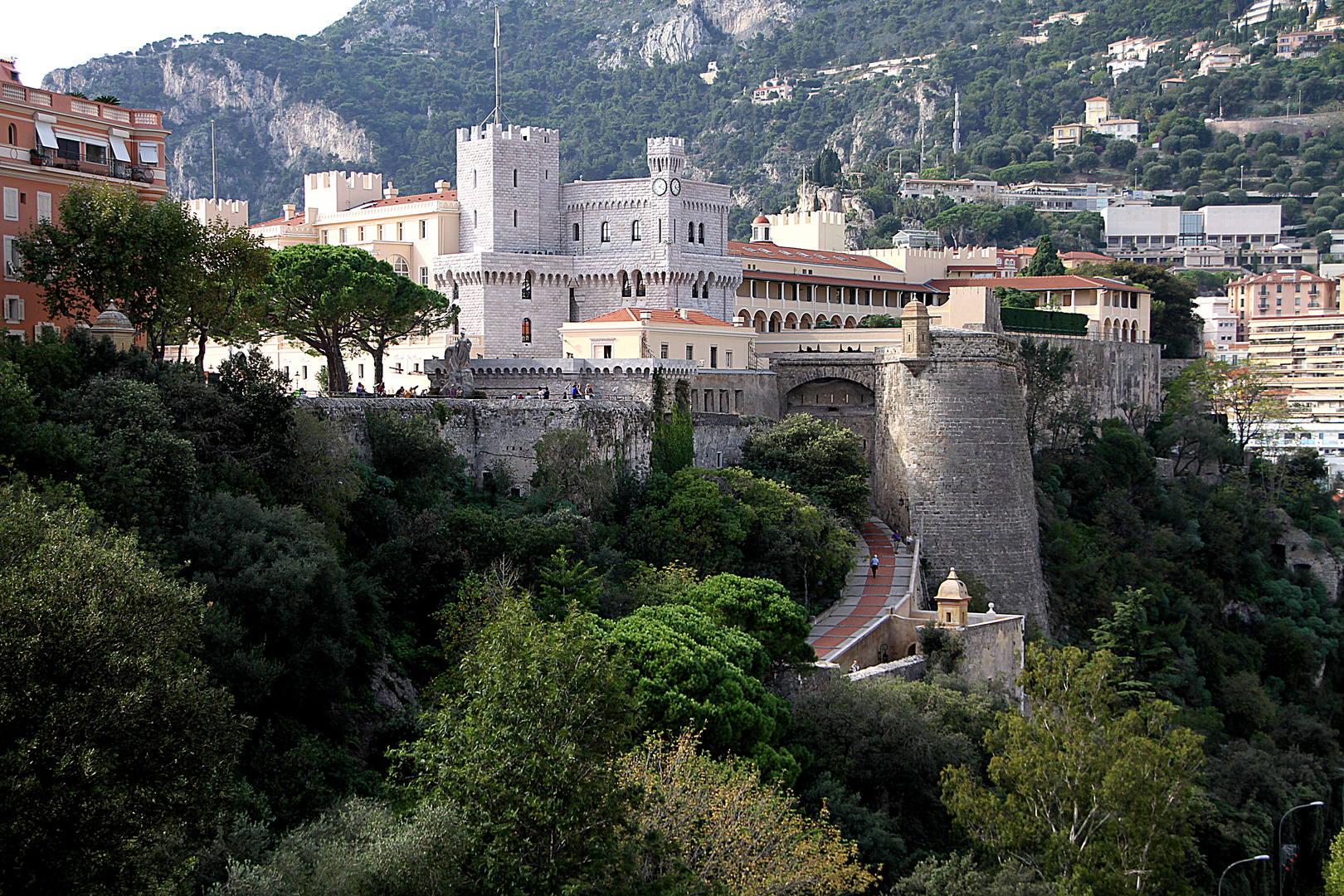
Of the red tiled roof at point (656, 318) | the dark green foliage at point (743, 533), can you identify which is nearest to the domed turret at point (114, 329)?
the dark green foliage at point (743, 533)

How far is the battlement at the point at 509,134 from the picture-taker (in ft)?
164

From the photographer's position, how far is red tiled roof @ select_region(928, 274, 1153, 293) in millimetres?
67250

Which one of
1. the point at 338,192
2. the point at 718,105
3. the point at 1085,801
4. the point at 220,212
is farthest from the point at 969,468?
the point at 718,105

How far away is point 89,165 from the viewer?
31312mm

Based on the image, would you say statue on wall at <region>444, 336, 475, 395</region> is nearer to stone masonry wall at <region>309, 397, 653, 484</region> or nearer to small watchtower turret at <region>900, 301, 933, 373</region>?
stone masonry wall at <region>309, 397, 653, 484</region>

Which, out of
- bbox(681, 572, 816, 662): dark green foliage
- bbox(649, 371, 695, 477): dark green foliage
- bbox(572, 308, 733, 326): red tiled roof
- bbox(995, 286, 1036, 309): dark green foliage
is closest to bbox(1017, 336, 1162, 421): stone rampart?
bbox(995, 286, 1036, 309): dark green foliage

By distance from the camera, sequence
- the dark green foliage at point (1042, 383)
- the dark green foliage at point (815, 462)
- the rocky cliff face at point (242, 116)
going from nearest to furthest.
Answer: the dark green foliage at point (815, 462) < the dark green foliage at point (1042, 383) < the rocky cliff face at point (242, 116)

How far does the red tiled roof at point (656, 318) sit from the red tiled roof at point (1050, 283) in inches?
967

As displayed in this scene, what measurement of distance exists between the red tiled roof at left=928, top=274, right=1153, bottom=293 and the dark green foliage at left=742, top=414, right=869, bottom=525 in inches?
1037

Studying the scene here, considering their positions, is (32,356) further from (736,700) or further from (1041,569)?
(1041,569)

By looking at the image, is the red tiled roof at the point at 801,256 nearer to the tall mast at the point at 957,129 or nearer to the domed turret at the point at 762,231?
the domed turret at the point at 762,231

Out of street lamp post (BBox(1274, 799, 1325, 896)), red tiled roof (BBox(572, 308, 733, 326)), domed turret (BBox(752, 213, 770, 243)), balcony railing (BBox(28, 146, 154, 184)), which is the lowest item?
street lamp post (BBox(1274, 799, 1325, 896))

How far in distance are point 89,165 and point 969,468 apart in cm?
2617

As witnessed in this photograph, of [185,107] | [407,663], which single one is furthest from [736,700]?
[185,107]
